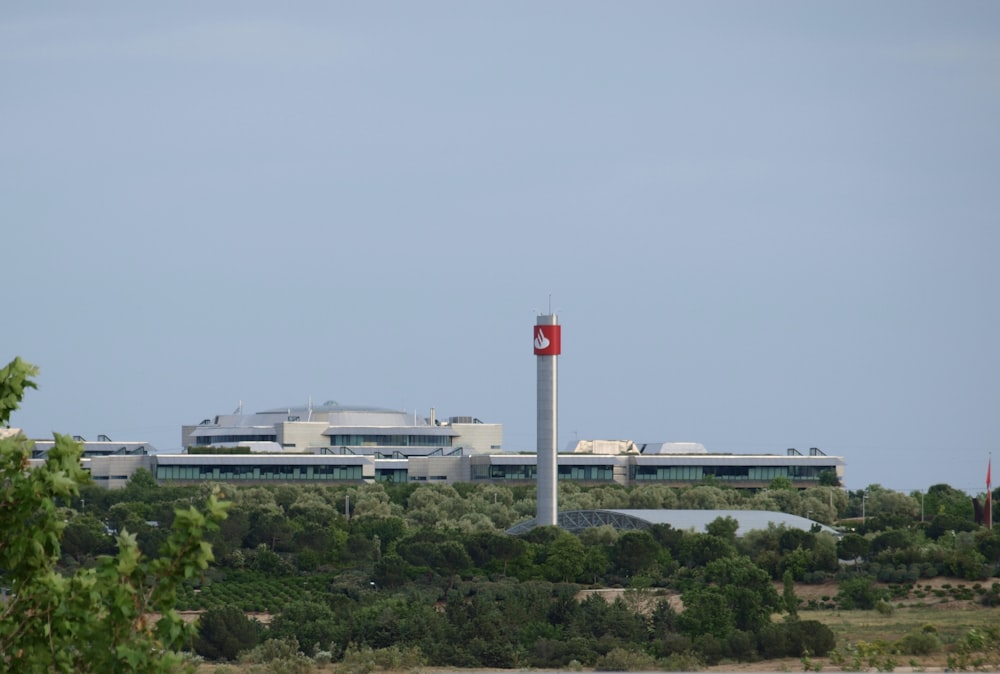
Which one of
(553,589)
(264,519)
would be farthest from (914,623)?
(264,519)

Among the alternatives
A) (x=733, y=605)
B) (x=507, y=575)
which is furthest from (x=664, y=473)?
(x=733, y=605)

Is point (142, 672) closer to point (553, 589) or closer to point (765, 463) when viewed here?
point (553, 589)

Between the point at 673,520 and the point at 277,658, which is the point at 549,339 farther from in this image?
the point at 277,658

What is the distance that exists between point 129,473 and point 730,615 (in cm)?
9273

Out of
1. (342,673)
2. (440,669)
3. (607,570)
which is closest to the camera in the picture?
(342,673)

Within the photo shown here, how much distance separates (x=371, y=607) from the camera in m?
66.2

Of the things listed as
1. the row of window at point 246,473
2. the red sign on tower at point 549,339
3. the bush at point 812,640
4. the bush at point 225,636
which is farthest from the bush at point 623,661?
the row of window at point 246,473

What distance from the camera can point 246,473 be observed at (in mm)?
145750

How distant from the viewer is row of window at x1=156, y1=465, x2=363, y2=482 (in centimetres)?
14525

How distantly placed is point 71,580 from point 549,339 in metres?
94.5

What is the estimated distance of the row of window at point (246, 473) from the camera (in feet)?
477

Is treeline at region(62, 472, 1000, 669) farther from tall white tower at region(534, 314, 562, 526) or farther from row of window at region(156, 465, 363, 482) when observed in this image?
row of window at region(156, 465, 363, 482)

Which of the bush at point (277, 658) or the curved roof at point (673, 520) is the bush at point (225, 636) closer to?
the bush at point (277, 658)

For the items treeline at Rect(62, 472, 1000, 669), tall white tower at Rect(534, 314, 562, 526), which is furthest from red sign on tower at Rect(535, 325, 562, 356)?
treeline at Rect(62, 472, 1000, 669)
